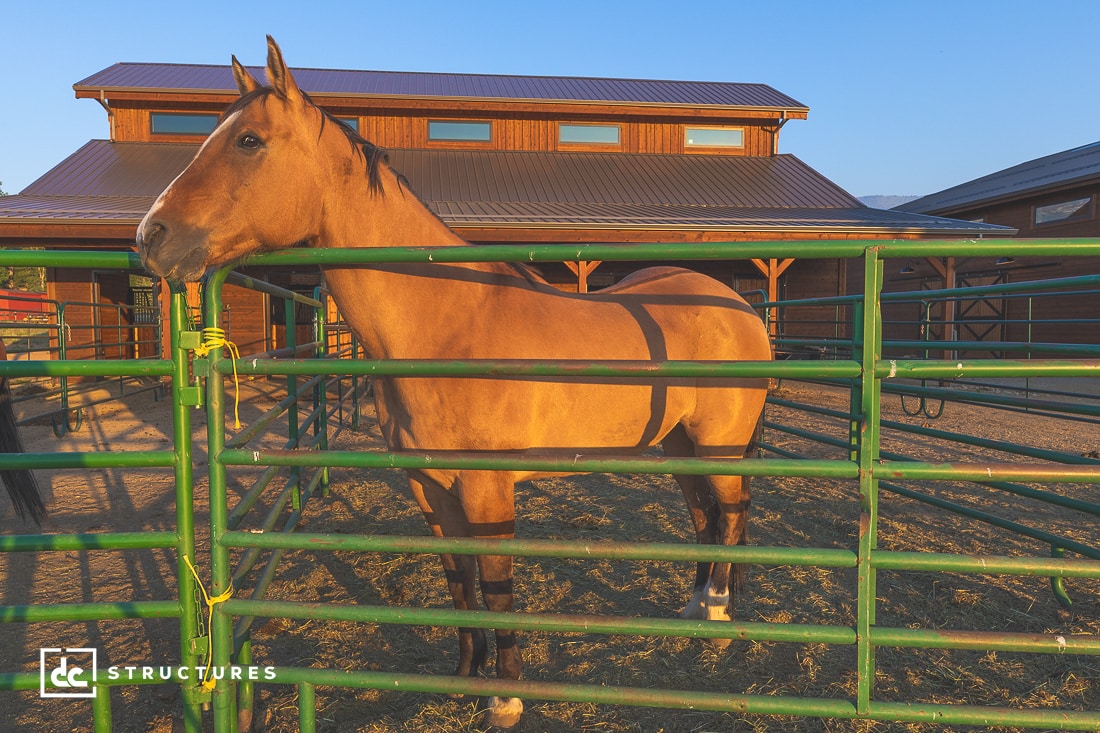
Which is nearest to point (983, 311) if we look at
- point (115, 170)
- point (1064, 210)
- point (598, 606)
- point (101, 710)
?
point (1064, 210)

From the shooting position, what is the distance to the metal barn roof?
1045cm

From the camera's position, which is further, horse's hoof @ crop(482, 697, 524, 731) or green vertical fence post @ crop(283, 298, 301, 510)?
green vertical fence post @ crop(283, 298, 301, 510)

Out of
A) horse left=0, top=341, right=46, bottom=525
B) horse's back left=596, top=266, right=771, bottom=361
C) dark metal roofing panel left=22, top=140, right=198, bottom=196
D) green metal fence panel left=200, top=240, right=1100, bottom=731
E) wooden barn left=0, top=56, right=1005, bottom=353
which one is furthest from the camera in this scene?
dark metal roofing panel left=22, top=140, right=198, bottom=196

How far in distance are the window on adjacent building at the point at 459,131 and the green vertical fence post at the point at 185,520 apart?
586 inches

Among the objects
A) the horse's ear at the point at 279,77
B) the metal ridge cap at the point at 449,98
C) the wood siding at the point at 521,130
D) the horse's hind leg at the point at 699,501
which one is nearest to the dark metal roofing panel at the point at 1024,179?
the metal ridge cap at the point at 449,98

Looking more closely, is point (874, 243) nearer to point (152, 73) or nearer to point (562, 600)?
point (562, 600)

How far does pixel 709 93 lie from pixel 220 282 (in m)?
17.9

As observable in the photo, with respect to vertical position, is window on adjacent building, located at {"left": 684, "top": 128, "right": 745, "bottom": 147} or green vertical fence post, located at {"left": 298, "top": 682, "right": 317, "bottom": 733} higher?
window on adjacent building, located at {"left": 684, "top": 128, "right": 745, "bottom": 147}

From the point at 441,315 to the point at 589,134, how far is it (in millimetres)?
15026

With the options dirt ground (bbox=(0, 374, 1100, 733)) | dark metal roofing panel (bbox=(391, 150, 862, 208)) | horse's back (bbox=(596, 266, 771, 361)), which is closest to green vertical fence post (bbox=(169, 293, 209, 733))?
dirt ground (bbox=(0, 374, 1100, 733))

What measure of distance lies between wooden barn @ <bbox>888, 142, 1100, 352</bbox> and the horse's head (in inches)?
592

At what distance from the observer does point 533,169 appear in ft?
47.6

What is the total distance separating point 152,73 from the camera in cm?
1612

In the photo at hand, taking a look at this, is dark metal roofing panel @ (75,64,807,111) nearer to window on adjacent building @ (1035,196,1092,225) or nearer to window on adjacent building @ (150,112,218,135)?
→ window on adjacent building @ (150,112,218,135)
